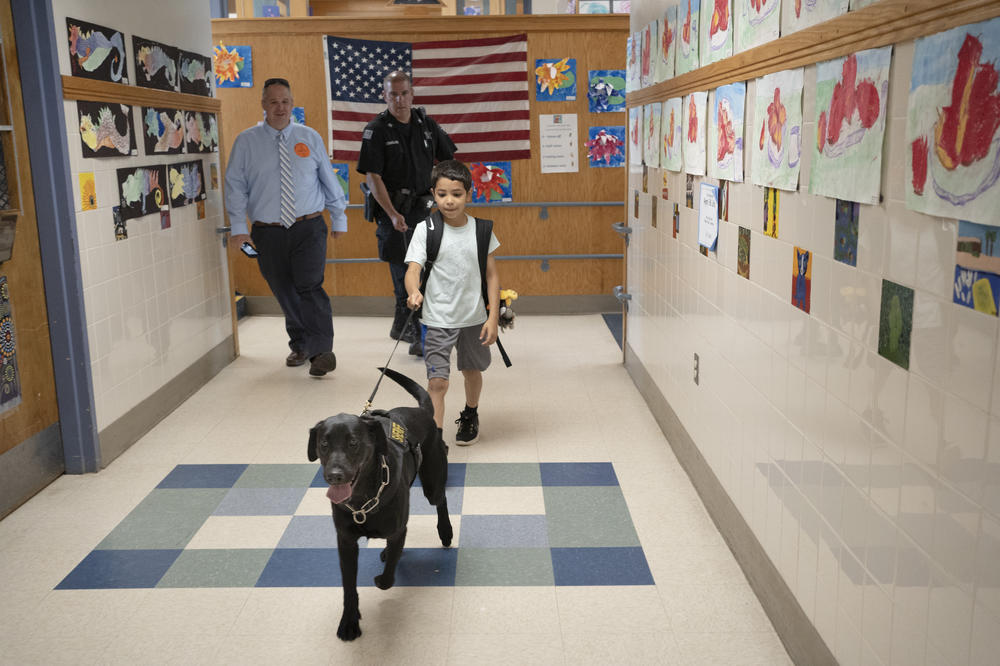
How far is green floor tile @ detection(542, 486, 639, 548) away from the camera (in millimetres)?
3270

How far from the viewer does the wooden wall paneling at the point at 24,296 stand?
3.59 m

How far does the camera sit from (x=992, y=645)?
58.1 inches

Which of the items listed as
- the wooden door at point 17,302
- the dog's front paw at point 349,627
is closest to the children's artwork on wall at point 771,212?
the dog's front paw at point 349,627

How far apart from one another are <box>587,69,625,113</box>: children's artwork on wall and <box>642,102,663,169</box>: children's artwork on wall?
219cm

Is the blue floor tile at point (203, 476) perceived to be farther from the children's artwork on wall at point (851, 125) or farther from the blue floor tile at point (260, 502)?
the children's artwork on wall at point (851, 125)

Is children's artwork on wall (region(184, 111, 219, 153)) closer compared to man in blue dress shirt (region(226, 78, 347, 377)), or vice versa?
children's artwork on wall (region(184, 111, 219, 153))

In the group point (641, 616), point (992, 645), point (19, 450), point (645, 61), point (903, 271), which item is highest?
point (645, 61)

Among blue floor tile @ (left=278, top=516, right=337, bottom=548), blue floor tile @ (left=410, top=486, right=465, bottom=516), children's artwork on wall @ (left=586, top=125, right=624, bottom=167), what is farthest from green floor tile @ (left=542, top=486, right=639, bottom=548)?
children's artwork on wall @ (left=586, top=125, right=624, bottom=167)

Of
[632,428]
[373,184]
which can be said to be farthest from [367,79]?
[632,428]

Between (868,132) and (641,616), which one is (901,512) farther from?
(641,616)

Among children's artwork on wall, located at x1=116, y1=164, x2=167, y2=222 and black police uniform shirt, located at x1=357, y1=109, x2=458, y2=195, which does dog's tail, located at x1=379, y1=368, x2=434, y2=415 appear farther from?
black police uniform shirt, located at x1=357, y1=109, x2=458, y2=195

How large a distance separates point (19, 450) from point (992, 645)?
3.48 metres

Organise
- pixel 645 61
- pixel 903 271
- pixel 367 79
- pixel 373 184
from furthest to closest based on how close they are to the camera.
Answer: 1. pixel 367 79
2. pixel 373 184
3. pixel 645 61
4. pixel 903 271

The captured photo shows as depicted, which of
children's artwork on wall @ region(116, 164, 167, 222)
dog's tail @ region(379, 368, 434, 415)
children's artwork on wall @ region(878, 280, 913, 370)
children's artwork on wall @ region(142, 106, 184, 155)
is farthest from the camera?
children's artwork on wall @ region(142, 106, 184, 155)
